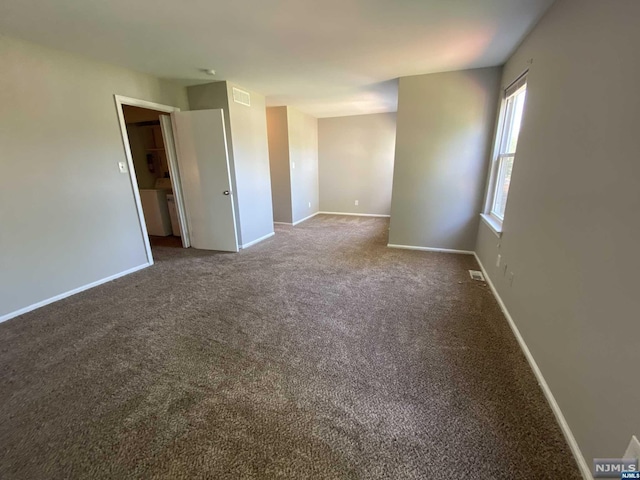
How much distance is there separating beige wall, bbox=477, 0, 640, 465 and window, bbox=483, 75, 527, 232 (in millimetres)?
877

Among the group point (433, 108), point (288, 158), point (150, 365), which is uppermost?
point (433, 108)

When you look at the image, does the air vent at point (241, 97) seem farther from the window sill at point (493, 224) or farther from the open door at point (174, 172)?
the window sill at point (493, 224)

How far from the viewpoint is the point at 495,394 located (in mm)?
1521

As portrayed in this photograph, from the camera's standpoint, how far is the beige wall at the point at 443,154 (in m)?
3.38

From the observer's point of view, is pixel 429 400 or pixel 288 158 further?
pixel 288 158

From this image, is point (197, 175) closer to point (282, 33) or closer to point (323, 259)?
point (323, 259)

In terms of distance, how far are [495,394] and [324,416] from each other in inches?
39.5

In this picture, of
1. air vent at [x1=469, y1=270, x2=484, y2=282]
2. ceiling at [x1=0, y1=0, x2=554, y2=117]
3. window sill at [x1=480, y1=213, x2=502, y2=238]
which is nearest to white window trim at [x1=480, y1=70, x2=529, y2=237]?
window sill at [x1=480, y1=213, x2=502, y2=238]

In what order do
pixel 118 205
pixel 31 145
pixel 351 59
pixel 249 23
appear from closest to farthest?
pixel 249 23 → pixel 31 145 → pixel 351 59 → pixel 118 205

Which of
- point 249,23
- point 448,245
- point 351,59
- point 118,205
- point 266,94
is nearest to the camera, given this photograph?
point 249,23

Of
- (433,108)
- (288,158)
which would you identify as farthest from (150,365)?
(288,158)

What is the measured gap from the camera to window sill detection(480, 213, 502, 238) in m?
2.74

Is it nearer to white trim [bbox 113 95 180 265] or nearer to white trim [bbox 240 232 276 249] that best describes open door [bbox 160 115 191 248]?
white trim [bbox 113 95 180 265]

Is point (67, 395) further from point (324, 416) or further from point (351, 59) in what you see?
point (351, 59)
